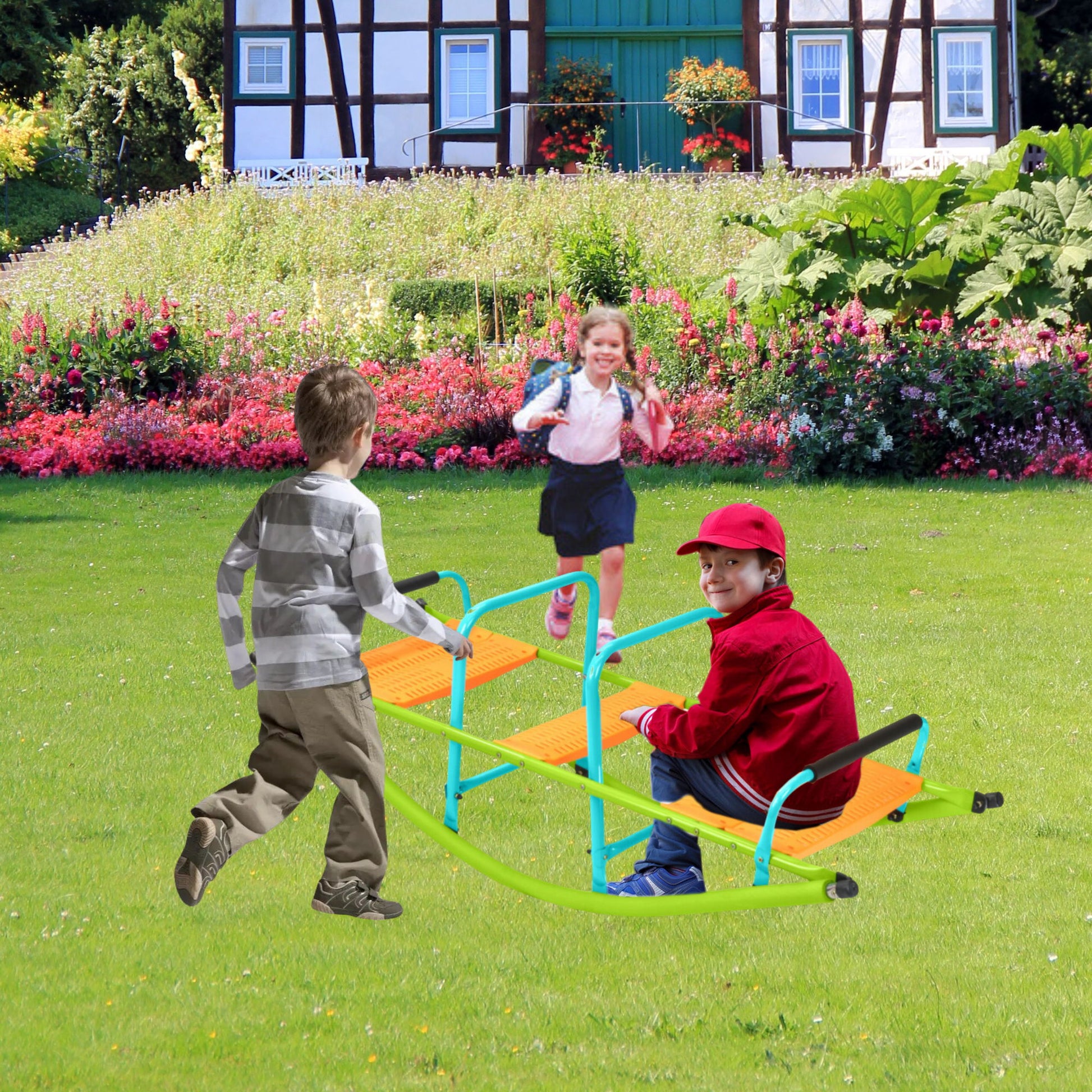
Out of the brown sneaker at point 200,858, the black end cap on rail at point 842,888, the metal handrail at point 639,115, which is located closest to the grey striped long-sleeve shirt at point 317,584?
the brown sneaker at point 200,858

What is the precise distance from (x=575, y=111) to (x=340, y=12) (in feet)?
13.6

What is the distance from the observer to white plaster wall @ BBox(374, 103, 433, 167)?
2338 cm

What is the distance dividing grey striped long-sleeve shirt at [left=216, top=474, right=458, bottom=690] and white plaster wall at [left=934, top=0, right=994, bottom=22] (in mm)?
21918

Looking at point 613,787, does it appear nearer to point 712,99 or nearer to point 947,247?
point 947,247

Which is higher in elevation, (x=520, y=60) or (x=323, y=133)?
(x=520, y=60)

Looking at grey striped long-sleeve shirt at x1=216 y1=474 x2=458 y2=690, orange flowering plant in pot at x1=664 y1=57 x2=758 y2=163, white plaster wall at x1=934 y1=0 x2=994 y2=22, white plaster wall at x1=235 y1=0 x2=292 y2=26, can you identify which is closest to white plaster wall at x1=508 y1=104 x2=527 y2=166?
orange flowering plant in pot at x1=664 y1=57 x2=758 y2=163

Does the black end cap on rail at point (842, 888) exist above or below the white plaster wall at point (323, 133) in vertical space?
below

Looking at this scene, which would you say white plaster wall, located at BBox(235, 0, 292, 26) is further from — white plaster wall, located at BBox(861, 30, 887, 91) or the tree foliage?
white plaster wall, located at BBox(861, 30, 887, 91)

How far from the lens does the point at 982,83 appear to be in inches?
910

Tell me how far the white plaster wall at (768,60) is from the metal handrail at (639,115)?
31 centimetres

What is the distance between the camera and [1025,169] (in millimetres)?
26375

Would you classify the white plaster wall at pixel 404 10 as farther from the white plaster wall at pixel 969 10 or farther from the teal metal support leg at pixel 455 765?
the teal metal support leg at pixel 455 765

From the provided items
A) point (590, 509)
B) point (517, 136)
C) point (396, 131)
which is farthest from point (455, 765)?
point (396, 131)

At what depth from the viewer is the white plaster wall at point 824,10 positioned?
2317 cm
